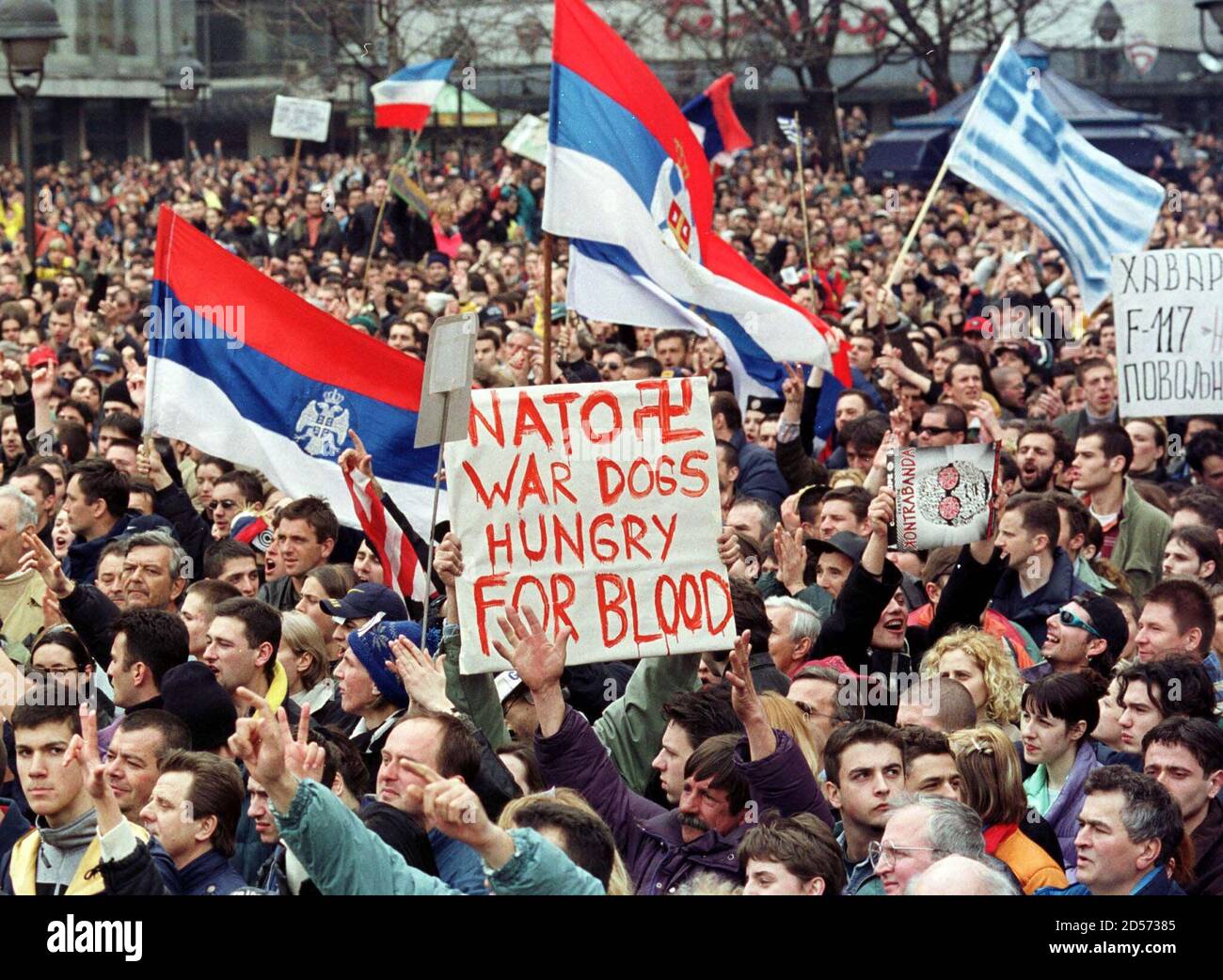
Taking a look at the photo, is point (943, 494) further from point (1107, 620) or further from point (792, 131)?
point (792, 131)

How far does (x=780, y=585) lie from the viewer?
862 cm

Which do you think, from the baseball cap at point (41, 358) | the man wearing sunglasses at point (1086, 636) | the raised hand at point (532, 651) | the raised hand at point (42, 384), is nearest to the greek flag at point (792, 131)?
the baseball cap at point (41, 358)

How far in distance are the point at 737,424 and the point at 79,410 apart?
3.72 metres

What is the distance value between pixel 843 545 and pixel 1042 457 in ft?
6.66

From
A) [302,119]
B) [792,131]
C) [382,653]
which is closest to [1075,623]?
[382,653]

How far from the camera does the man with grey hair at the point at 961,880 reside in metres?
4.50

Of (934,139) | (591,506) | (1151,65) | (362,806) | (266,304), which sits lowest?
(362,806)

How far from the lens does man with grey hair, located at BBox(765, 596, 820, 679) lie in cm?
756

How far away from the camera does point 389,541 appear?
8344 mm

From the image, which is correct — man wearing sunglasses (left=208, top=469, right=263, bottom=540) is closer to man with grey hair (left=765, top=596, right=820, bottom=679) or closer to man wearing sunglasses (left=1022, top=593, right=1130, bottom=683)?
man with grey hair (left=765, top=596, right=820, bottom=679)

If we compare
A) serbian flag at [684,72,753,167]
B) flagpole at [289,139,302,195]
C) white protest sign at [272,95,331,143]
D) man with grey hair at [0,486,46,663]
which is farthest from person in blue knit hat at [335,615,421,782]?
flagpole at [289,139,302,195]

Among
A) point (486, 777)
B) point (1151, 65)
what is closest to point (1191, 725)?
point (486, 777)
